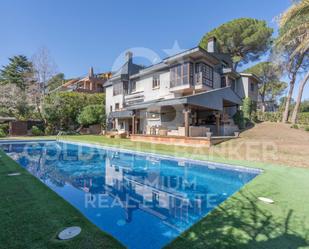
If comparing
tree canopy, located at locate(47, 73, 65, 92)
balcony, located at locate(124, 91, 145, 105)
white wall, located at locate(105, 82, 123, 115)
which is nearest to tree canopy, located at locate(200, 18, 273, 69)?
balcony, located at locate(124, 91, 145, 105)

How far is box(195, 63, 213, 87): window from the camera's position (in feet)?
59.9

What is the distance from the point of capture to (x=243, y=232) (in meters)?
3.30

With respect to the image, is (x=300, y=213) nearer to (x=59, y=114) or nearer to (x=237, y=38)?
(x=59, y=114)

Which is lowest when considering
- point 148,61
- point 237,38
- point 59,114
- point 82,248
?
point 82,248

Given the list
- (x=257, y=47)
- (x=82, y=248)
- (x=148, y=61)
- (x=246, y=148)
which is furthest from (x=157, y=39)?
(x=82, y=248)

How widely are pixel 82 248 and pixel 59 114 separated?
1056 inches

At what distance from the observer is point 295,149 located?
11430 millimetres

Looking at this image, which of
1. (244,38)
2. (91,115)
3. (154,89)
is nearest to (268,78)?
(244,38)

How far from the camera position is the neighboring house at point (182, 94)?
15781mm

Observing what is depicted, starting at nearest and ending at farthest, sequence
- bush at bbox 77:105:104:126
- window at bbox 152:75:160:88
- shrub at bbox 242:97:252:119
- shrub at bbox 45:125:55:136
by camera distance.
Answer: window at bbox 152:75:160:88 → shrub at bbox 242:97:252:119 → shrub at bbox 45:125:55:136 → bush at bbox 77:105:104:126

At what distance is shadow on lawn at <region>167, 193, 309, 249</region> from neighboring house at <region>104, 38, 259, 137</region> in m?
10.1

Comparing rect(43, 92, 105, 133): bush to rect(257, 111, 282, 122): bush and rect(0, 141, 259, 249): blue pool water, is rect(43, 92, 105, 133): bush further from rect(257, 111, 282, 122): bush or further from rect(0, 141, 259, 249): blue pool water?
rect(257, 111, 282, 122): bush

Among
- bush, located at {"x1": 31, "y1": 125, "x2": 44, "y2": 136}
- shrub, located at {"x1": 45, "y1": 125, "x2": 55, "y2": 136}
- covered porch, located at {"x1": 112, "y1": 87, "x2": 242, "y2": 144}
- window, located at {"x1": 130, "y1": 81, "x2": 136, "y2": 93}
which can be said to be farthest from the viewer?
shrub, located at {"x1": 45, "y1": 125, "x2": 55, "y2": 136}

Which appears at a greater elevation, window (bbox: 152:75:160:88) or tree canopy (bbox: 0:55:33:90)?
tree canopy (bbox: 0:55:33:90)
